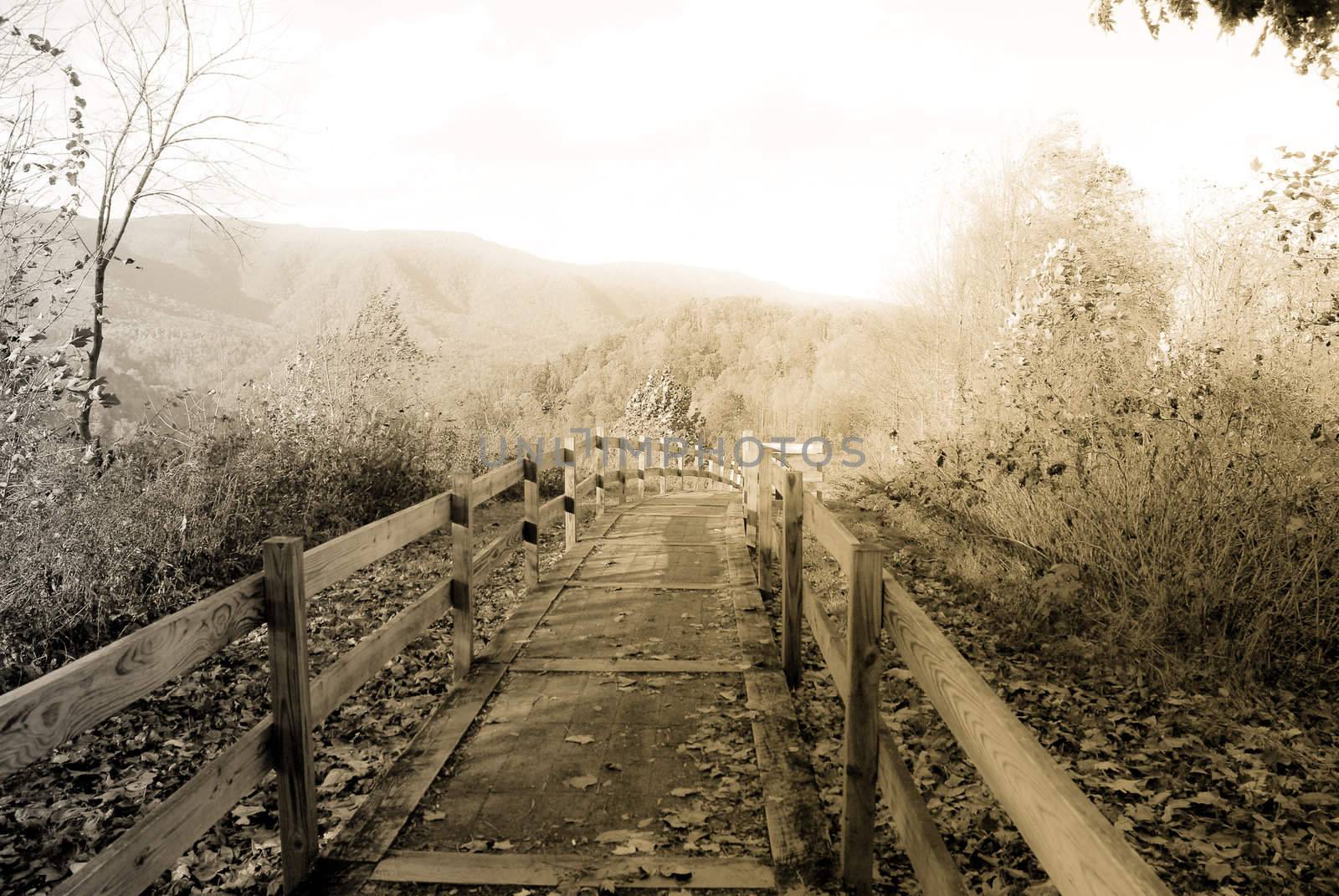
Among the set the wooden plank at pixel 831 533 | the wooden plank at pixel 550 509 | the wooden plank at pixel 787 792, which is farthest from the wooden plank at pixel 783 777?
the wooden plank at pixel 550 509

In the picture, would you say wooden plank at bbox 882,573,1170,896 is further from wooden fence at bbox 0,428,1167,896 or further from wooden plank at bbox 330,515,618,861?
wooden plank at bbox 330,515,618,861

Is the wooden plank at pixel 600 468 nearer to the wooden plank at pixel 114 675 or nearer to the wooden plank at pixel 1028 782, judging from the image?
the wooden plank at pixel 114 675

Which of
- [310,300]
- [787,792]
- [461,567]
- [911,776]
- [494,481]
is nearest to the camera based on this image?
[911,776]

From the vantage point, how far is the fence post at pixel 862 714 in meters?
3.06

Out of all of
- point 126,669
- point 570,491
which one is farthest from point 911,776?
point 570,491

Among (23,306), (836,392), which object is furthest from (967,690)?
(836,392)

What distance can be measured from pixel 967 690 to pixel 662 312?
378 ft

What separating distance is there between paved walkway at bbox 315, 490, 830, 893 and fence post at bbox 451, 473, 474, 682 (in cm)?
25

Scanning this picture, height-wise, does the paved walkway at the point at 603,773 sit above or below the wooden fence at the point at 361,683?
below

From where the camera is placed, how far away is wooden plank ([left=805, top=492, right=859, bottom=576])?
336 cm

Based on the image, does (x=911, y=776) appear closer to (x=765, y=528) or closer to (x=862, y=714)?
(x=862, y=714)

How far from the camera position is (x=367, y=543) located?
3.90 m

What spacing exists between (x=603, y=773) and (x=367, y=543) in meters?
1.57

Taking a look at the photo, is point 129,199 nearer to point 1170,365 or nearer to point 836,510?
point 1170,365
